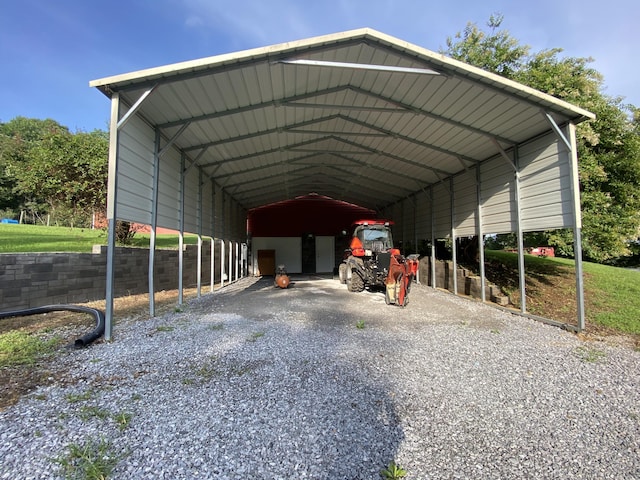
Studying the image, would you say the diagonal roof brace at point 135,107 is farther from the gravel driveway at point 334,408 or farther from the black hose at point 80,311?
the gravel driveway at point 334,408

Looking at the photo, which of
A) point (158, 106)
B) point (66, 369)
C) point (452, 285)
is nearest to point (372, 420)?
point (66, 369)

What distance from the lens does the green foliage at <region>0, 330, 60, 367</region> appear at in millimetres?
3544

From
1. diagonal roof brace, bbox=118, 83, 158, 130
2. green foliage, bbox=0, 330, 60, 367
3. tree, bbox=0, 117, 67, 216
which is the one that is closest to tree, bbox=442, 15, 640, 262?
diagonal roof brace, bbox=118, 83, 158, 130

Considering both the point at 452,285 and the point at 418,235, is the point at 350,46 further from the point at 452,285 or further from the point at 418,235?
the point at 418,235

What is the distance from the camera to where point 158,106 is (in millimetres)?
5523

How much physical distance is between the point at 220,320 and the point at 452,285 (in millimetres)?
7222

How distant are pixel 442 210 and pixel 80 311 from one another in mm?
10071

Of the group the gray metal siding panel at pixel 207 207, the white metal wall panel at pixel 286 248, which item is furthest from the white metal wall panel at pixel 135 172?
the white metal wall panel at pixel 286 248

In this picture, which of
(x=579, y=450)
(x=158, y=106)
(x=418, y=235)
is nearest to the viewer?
(x=579, y=450)

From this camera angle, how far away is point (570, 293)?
342 inches

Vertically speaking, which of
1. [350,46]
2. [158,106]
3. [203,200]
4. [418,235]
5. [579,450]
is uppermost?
[350,46]

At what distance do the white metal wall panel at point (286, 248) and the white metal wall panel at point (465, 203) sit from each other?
34.2 feet

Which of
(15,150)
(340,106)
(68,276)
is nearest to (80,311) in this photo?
(68,276)

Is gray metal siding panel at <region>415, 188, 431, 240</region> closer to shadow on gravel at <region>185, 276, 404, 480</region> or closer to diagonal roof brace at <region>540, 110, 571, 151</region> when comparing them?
diagonal roof brace at <region>540, 110, 571, 151</region>
